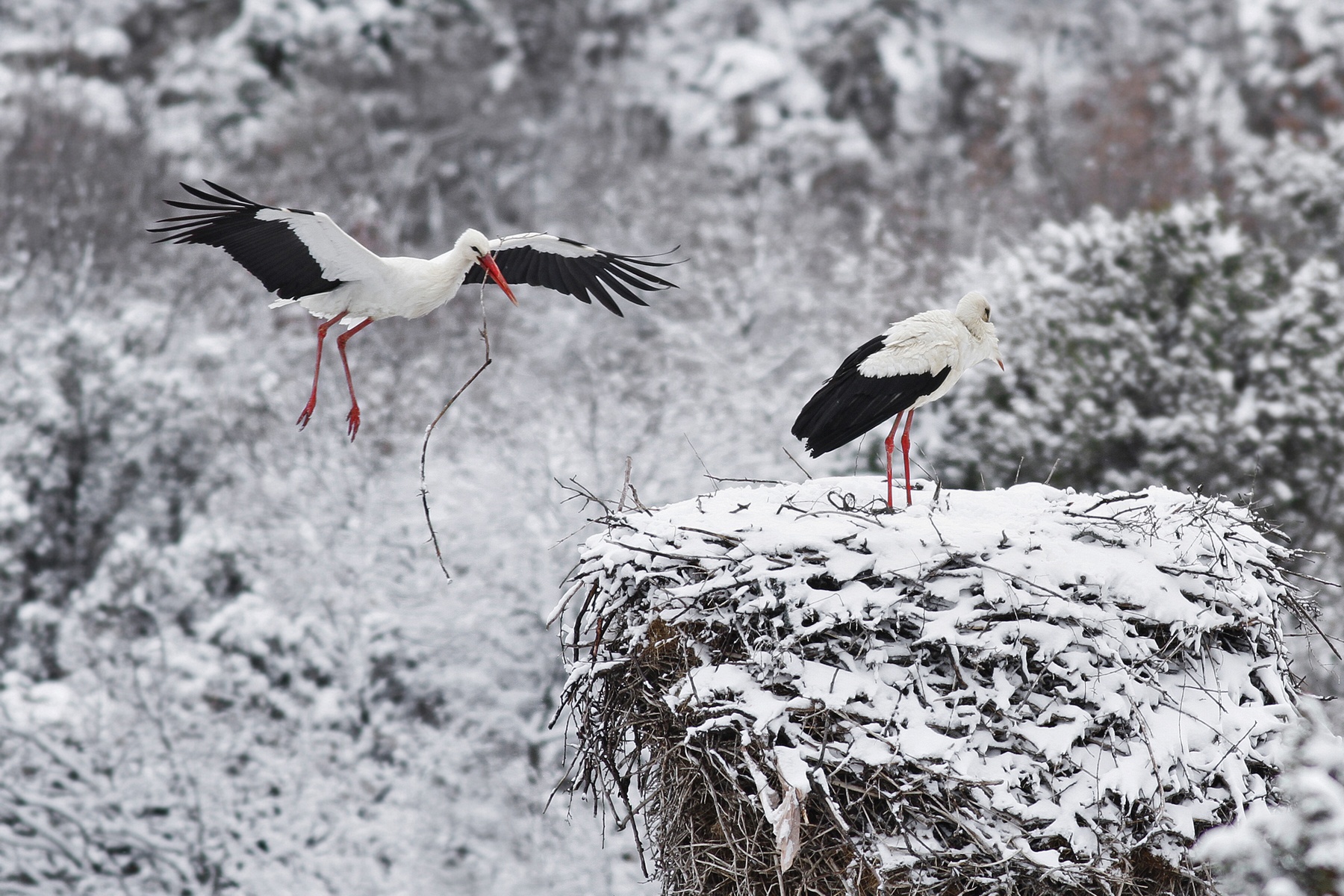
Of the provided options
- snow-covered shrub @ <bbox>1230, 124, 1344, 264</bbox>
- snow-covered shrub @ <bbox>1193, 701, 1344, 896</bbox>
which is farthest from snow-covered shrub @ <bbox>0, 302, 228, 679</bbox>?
snow-covered shrub @ <bbox>1193, 701, 1344, 896</bbox>

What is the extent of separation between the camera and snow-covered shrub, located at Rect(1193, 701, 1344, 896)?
10.2ft

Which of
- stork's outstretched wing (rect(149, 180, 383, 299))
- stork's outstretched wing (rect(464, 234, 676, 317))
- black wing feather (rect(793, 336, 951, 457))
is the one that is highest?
stork's outstretched wing (rect(149, 180, 383, 299))

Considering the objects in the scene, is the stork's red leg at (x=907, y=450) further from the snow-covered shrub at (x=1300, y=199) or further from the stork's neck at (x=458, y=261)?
the snow-covered shrub at (x=1300, y=199)

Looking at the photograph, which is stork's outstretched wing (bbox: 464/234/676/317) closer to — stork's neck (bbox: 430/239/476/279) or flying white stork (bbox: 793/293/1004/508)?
stork's neck (bbox: 430/239/476/279)

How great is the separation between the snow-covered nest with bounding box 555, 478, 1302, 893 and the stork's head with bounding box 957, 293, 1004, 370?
970mm

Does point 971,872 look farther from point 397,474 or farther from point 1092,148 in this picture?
point 1092,148

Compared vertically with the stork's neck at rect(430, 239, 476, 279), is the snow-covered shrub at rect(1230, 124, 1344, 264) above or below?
below

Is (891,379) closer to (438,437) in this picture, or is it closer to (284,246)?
(284,246)

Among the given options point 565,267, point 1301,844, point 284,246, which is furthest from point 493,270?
point 1301,844

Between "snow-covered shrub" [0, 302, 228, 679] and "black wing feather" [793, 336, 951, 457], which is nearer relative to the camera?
"black wing feather" [793, 336, 951, 457]

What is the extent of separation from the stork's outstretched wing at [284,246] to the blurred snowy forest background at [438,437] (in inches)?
188

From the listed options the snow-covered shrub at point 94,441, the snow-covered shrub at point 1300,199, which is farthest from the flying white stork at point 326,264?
the snow-covered shrub at point 1300,199

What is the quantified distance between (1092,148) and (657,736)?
2276 cm

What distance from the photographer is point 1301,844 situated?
Answer: 349 centimetres
